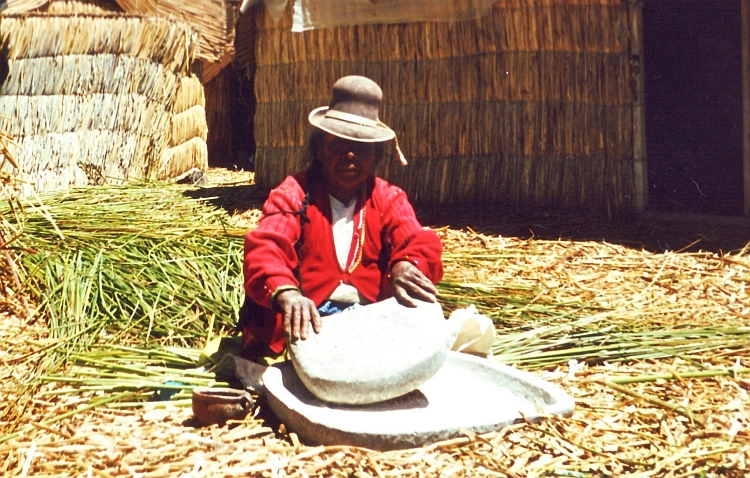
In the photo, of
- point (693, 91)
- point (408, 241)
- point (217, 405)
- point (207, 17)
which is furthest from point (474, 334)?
point (207, 17)

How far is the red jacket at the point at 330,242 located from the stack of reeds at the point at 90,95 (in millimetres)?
4570

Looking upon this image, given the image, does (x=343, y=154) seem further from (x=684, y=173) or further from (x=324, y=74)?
(x=684, y=173)

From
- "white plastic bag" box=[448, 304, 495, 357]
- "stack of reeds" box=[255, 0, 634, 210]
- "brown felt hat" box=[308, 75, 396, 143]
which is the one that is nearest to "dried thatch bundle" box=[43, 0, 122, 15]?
"stack of reeds" box=[255, 0, 634, 210]

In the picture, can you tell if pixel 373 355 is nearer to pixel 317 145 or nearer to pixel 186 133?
pixel 317 145

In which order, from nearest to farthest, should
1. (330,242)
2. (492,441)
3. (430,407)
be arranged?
1. (492,441)
2. (430,407)
3. (330,242)

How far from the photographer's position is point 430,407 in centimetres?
349

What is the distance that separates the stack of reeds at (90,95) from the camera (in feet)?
26.6

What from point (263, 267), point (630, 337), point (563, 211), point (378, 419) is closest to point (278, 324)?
point (263, 267)

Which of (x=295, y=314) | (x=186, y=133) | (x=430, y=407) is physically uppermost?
(x=295, y=314)

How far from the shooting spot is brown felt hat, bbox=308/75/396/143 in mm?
3645

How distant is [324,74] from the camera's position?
25.2 feet

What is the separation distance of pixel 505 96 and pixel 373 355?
4.19m

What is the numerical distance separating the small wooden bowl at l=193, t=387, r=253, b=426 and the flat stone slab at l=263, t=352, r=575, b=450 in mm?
118

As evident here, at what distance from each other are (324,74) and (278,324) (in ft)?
14.0
